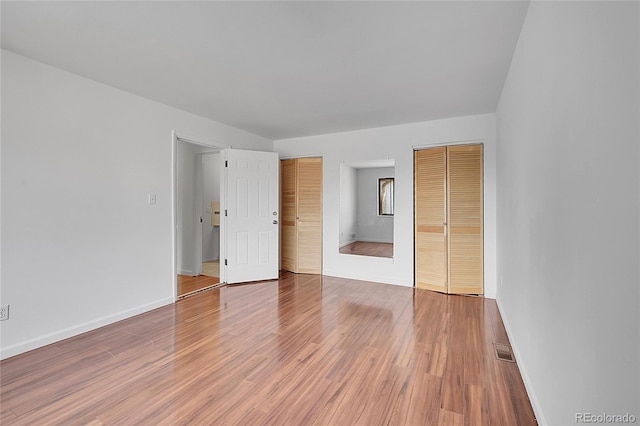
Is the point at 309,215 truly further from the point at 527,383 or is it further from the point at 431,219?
the point at 527,383

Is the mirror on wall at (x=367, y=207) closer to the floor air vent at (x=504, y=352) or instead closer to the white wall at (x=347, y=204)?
the white wall at (x=347, y=204)

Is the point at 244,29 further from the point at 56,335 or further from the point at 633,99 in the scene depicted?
the point at 56,335

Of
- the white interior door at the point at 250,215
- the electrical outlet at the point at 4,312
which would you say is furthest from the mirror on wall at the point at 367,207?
the electrical outlet at the point at 4,312

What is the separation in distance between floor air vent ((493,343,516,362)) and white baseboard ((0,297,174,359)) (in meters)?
3.32

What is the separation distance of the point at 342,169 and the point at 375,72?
224 centimetres

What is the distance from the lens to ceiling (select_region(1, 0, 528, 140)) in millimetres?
1761

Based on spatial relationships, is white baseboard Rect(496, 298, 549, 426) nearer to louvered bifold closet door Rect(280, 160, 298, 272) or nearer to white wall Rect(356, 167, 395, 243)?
white wall Rect(356, 167, 395, 243)

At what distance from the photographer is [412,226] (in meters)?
4.16

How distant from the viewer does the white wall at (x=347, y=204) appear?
465 cm

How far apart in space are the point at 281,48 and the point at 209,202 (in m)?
4.19

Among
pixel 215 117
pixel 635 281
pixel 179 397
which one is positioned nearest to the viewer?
pixel 635 281

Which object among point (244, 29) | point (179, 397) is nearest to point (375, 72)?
point (244, 29)

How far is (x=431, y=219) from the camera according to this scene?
400 cm

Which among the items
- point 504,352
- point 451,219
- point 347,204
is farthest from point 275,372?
Answer: point 347,204
